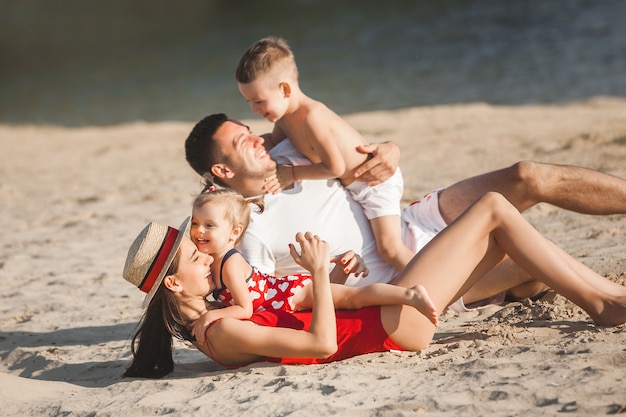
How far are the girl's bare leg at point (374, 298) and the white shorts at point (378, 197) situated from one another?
0.74m

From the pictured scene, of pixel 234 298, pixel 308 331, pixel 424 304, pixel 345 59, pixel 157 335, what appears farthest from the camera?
→ pixel 345 59

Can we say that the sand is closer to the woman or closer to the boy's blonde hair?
the woman

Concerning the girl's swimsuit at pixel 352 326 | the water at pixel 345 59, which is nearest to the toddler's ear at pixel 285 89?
the girl's swimsuit at pixel 352 326

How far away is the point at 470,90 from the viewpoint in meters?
14.6

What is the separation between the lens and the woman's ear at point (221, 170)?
430 cm

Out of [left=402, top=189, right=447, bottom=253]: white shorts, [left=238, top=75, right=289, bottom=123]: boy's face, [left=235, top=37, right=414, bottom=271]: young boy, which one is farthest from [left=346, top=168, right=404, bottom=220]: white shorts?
[left=238, top=75, right=289, bottom=123]: boy's face

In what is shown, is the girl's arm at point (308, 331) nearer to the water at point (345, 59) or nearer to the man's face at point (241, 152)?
the man's face at point (241, 152)

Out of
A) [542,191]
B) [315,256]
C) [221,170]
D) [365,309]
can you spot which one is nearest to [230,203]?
[315,256]

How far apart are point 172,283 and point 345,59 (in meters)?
15.6

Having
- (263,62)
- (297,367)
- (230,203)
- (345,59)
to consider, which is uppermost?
(345,59)

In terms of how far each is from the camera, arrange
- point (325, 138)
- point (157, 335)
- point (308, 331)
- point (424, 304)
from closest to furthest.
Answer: point (424, 304) → point (308, 331) → point (157, 335) → point (325, 138)

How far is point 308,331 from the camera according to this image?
345cm

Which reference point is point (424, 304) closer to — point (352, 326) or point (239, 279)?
point (352, 326)

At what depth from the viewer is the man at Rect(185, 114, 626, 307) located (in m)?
4.18
